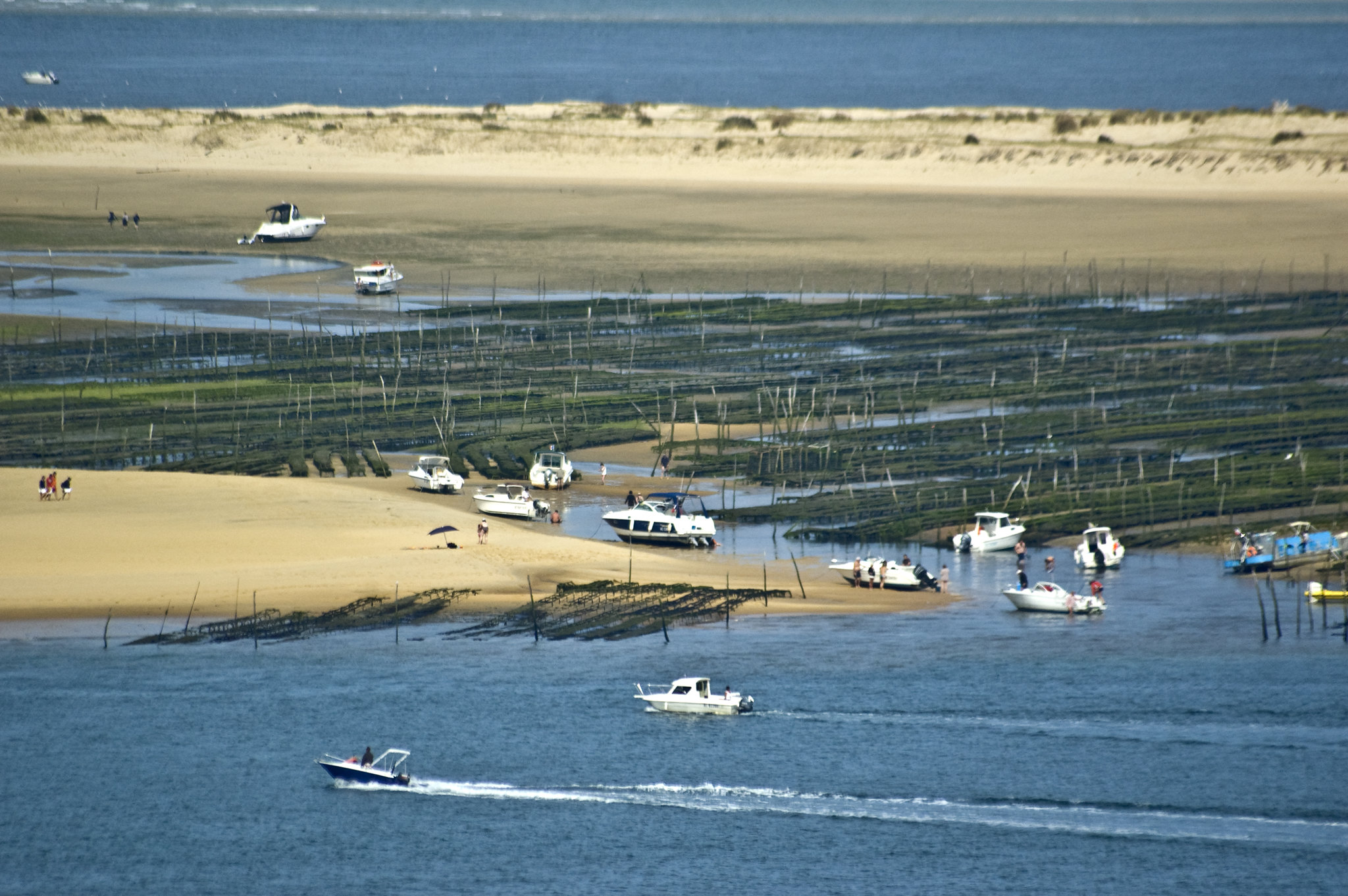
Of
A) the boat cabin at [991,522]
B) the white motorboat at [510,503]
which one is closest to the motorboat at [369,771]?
the white motorboat at [510,503]

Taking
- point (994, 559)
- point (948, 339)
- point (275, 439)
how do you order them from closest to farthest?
point (994, 559)
point (275, 439)
point (948, 339)

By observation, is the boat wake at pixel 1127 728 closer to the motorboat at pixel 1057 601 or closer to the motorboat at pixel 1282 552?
the motorboat at pixel 1057 601

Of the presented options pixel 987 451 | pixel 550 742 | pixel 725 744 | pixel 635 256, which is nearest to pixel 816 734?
pixel 725 744

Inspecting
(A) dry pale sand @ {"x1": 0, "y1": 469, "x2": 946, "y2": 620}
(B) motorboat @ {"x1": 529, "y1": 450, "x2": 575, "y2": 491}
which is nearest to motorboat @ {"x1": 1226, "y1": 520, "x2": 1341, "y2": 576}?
(A) dry pale sand @ {"x1": 0, "y1": 469, "x2": 946, "y2": 620}

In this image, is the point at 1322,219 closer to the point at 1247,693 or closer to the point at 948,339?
the point at 948,339

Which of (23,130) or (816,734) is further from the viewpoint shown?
(23,130)

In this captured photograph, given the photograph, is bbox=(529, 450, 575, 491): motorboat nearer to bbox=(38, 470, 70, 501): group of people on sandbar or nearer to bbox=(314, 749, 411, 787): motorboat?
bbox=(38, 470, 70, 501): group of people on sandbar

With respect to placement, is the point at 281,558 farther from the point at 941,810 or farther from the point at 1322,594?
the point at 1322,594
